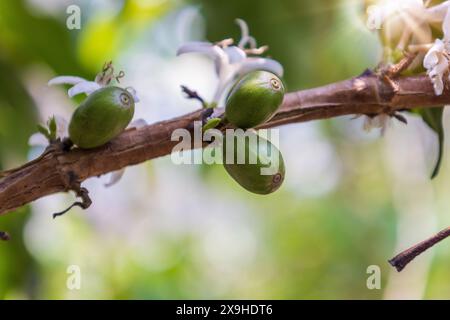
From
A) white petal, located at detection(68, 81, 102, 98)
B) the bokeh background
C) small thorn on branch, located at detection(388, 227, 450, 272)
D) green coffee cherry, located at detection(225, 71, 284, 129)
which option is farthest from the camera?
the bokeh background

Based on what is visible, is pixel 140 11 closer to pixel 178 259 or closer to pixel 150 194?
pixel 150 194

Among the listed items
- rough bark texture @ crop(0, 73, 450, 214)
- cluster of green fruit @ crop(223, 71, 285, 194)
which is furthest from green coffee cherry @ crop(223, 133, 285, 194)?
rough bark texture @ crop(0, 73, 450, 214)

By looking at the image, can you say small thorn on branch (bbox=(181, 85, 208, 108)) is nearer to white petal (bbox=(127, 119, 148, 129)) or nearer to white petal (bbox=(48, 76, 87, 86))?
white petal (bbox=(127, 119, 148, 129))

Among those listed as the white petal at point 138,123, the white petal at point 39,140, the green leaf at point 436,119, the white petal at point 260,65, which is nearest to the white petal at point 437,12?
the green leaf at point 436,119

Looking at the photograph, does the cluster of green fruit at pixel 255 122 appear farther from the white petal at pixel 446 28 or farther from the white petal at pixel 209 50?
the white petal at pixel 446 28

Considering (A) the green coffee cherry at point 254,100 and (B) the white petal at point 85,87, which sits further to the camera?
(B) the white petal at point 85,87

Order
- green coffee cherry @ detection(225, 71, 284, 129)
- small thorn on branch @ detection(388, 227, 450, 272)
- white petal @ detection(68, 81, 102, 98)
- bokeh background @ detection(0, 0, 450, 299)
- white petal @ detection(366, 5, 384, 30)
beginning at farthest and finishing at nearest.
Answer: bokeh background @ detection(0, 0, 450, 299) → white petal @ detection(366, 5, 384, 30) → white petal @ detection(68, 81, 102, 98) → green coffee cherry @ detection(225, 71, 284, 129) → small thorn on branch @ detection(388, 227, 450, 272)
